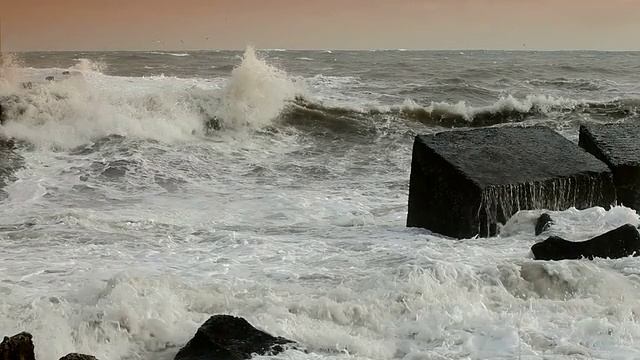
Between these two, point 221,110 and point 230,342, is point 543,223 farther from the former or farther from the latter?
point 221,110

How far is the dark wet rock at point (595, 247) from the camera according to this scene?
441 cm

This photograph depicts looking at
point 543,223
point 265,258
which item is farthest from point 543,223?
point 265,258

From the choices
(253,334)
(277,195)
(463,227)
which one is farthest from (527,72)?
(253,334)

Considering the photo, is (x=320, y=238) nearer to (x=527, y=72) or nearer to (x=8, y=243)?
(x=8, y=243)

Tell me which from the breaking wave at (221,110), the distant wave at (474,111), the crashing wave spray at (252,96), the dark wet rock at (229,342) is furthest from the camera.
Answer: the distant wave at (474,111)

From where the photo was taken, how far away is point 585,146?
6.22 meters

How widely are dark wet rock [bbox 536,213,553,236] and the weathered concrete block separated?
2.84ft

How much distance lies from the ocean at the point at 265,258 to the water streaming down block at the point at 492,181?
0.41 feet

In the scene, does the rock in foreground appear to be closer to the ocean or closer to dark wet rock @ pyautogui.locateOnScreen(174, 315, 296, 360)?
the ocean

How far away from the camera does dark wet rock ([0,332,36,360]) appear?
2758 millimetres

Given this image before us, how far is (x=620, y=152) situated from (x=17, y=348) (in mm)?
4864

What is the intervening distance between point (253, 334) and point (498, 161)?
2791mm

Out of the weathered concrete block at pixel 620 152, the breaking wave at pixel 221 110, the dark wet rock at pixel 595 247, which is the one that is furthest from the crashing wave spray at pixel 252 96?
the dark wet rock at pixel 595 247

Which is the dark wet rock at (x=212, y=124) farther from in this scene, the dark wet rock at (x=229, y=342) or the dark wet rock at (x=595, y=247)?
the dark wet rock at (x=229, y=342)
